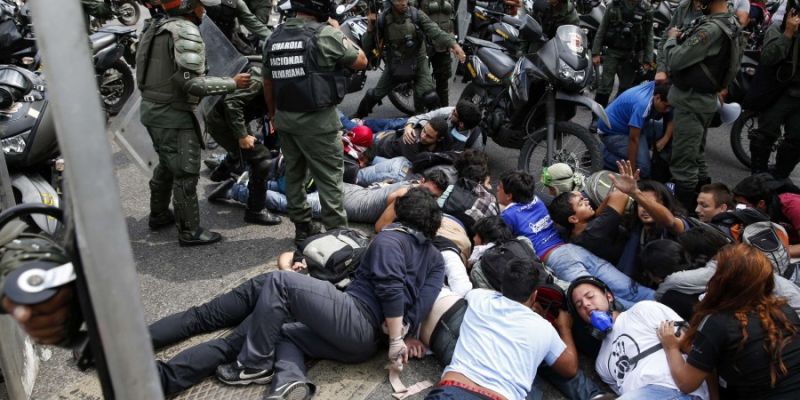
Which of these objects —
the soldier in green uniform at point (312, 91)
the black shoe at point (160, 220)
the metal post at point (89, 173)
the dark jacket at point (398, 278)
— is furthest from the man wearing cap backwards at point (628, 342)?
the black shoe at point (160, 220)

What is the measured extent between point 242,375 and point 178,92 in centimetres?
193

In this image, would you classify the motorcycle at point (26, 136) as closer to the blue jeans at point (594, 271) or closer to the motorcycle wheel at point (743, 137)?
the blue jeans at point (594, 271)

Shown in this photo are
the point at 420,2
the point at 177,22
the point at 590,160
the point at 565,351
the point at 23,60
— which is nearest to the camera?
the point at 565,351

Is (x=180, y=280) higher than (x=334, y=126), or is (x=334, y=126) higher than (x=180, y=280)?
(x=334, y=126)

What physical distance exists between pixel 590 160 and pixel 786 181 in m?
1.42

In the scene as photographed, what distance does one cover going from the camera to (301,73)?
406 cm

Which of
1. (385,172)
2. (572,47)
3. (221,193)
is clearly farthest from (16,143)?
(572,47)

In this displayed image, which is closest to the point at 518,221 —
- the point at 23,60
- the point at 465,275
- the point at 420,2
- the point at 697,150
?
the point at 465,275

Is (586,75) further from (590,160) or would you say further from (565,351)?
(565,351)

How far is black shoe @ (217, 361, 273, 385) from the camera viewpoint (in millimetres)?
3170

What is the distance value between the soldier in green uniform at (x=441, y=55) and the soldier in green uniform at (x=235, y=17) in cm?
179

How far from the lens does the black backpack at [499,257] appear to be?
3666mm

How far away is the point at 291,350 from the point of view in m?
3.28

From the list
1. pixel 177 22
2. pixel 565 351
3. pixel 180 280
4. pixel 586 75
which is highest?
pixel 177 22
